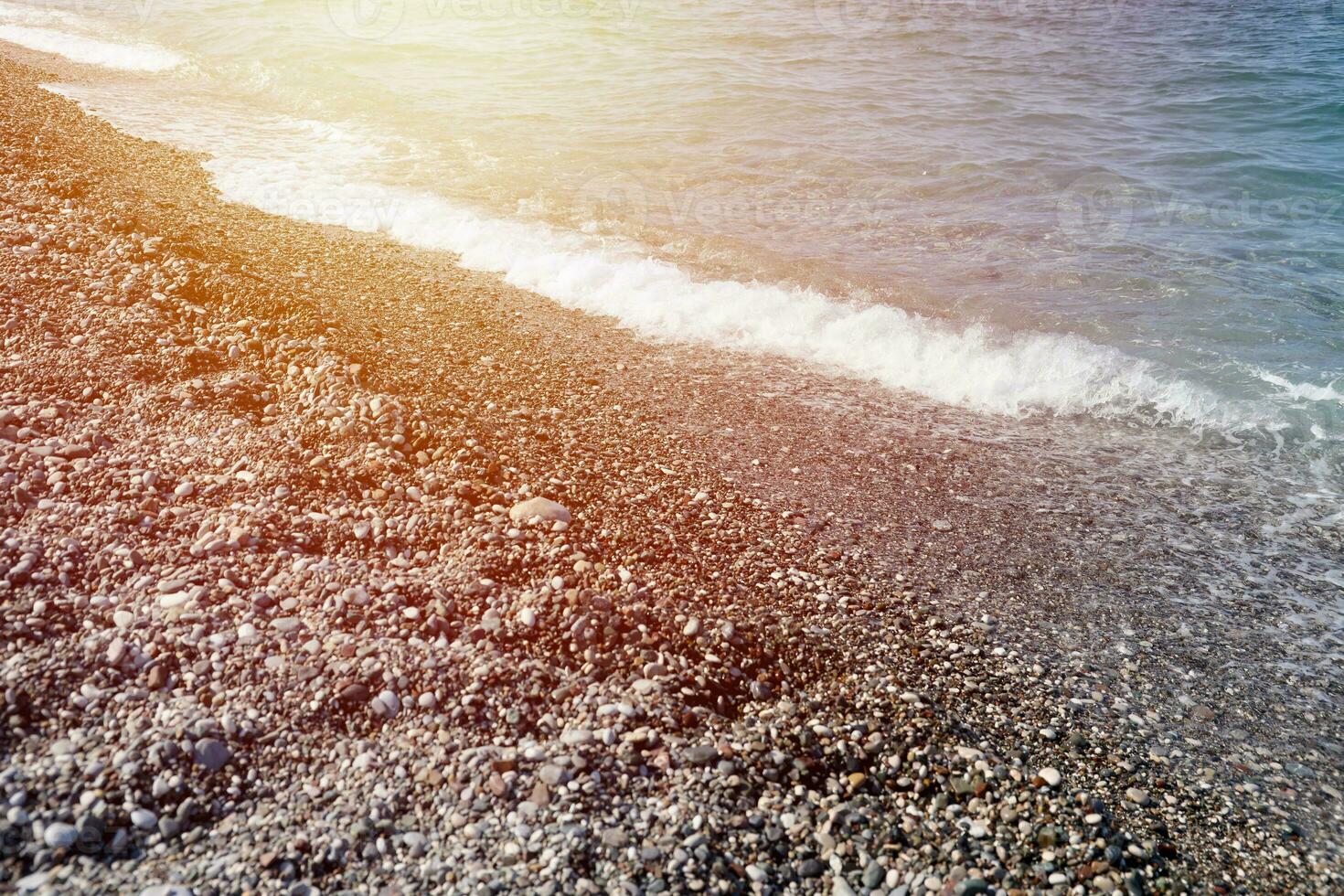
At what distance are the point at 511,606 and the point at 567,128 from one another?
52.5ft

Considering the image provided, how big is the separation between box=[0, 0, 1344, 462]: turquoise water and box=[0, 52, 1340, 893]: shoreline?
124 inches

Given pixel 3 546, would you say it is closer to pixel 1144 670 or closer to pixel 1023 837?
pixel 1023 837

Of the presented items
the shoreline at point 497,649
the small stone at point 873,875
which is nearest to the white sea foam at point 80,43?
the shoreline at point 497,649

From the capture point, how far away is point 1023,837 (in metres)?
4.29

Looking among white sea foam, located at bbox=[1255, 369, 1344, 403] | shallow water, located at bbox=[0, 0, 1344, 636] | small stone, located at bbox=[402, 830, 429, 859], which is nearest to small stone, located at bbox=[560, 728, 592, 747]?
small stone, located at bbox=[402, 830, 429, 859]

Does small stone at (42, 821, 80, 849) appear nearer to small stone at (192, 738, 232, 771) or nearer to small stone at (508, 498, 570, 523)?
small stone at (192, 738, 232, 771)

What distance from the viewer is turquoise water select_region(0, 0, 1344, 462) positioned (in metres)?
10.5

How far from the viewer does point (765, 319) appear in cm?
1062

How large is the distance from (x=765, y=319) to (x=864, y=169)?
7.50 metres

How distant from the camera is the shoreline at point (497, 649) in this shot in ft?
13.3

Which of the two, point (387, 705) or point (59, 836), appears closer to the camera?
point (59, 836)

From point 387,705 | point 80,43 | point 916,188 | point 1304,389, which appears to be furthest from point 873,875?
point 80,43

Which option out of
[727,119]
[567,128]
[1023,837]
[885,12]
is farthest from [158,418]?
[885,12]

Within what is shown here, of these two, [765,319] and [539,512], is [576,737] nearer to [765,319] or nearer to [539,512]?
[539,512]
